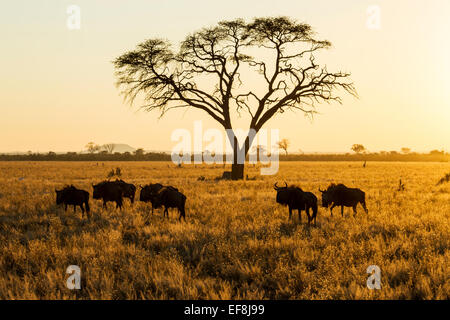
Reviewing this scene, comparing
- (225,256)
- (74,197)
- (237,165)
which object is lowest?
(225,256)

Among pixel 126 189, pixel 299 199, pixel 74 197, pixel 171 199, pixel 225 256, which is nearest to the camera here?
pixel 225 256

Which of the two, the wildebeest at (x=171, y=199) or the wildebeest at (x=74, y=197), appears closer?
the wildebeest at (x=171, y=199)

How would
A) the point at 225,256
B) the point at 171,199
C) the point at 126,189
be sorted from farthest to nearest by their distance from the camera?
the point at 126,189 → the point at 171,199 → the point at 225,256

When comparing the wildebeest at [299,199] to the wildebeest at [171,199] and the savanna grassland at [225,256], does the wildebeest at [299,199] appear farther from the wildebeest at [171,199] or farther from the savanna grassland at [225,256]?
the wildebeest at [171,199]

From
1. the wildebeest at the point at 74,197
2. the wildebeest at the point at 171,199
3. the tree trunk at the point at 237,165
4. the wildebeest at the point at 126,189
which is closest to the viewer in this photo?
the wildebeest at the point at 171,199

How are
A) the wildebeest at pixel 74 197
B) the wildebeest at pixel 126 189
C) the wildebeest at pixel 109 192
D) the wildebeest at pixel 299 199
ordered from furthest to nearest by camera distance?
1. the wildebeest at pixel 126 189
2. the wildebeest at pixel 109 192
3. the wildebeest at pixel 74 197
4. the wildebeest at pixel 299 199

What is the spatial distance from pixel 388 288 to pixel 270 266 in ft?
6.43

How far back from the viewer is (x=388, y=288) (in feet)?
18.4

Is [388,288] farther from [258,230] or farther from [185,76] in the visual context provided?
[185,76]

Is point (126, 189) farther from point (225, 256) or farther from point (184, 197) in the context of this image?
point (225, 256)

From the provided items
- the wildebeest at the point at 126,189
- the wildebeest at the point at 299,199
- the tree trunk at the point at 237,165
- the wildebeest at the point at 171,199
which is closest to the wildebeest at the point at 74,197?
the wildebeest at the point at 126,189

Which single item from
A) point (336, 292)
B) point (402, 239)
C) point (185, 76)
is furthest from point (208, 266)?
point (185, 76)

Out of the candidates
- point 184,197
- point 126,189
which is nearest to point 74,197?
point 126,189

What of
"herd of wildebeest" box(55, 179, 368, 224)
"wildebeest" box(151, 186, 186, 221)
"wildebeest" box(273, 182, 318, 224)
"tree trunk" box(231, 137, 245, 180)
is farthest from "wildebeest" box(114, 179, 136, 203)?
"tree trunk" box(231, 137, 245, 180)
